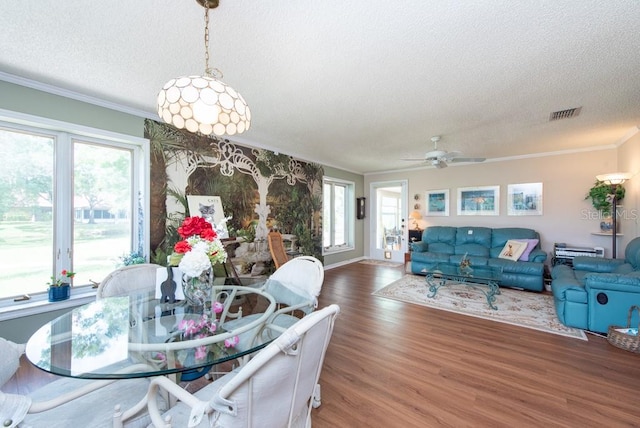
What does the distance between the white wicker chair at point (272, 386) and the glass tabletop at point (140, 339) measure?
0.64 ft

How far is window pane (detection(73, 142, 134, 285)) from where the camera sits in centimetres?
271

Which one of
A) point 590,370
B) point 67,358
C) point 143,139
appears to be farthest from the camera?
point 143,139

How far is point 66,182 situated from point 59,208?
0.28 m

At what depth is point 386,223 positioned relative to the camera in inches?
288

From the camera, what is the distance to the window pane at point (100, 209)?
107 inches

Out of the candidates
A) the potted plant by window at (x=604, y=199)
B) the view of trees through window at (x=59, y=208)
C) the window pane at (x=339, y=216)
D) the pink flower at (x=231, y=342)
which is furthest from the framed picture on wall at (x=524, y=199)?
the view of trees through window at (x=59, y=208)

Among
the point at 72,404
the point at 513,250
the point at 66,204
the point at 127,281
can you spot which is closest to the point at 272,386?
the point at 72,404

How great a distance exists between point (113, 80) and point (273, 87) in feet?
4.77

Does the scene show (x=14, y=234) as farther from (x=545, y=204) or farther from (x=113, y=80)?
(x=545, y=204)

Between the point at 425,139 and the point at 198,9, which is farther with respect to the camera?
the point at 425,139

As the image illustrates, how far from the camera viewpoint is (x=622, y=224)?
4.00m

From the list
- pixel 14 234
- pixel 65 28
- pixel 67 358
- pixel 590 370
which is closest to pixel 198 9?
pixel 65 28

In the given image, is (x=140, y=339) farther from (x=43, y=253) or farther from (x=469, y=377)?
(x=469, y=377)

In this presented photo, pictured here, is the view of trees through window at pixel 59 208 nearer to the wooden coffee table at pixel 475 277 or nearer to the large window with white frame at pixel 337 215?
the large window with white frame at pixel 337 215
